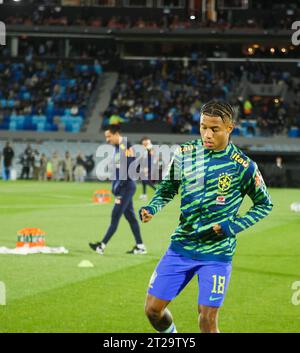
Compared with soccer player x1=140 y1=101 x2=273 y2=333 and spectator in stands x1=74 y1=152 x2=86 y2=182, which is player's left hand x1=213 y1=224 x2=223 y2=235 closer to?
soccer player x1=140 y1=101 x2=273 y2=333

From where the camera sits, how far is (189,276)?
745cm

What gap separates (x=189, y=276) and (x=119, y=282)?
6.09 m

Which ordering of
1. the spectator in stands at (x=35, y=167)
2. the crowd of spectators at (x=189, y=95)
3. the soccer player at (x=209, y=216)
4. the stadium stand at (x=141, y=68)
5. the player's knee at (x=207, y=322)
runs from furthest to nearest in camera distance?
the stadium stand at (x=141, y=68) < the crowd of spectators at (x=189, y=95) < the spectator in stands at (x=35, y=167) < the soccer player at (x=209, y=216) < the player's knee at (x=207, y=322)

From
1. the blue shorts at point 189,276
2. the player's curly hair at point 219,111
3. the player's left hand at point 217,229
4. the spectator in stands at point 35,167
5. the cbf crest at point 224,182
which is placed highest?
the player's curly hair at point 219,111

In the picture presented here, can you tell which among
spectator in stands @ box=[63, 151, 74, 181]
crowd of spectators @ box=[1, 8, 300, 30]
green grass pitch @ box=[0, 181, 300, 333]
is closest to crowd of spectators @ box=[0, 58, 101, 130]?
crowd of spectators @ box=[1, 8, 300, 30]

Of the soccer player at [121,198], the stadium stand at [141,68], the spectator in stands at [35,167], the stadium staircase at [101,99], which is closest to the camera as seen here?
the soccer player at [121,198]

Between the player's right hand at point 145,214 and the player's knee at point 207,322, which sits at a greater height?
the player's right hand at point 145,214

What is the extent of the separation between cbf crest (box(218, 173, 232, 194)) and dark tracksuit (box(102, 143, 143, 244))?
9.45 metres

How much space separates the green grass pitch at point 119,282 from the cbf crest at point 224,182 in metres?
2.93

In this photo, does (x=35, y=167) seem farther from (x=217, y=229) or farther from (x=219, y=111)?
(x=217, y=229)

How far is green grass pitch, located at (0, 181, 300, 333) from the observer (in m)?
10.3

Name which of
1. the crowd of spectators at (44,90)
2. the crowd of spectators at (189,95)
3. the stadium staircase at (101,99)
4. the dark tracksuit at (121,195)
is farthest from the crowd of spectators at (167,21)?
the dark tracksuit at (121,195)

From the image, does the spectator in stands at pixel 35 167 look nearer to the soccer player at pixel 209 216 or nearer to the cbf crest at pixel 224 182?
the soccer player at pixel 209 216

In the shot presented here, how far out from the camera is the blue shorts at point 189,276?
727 centimetres
